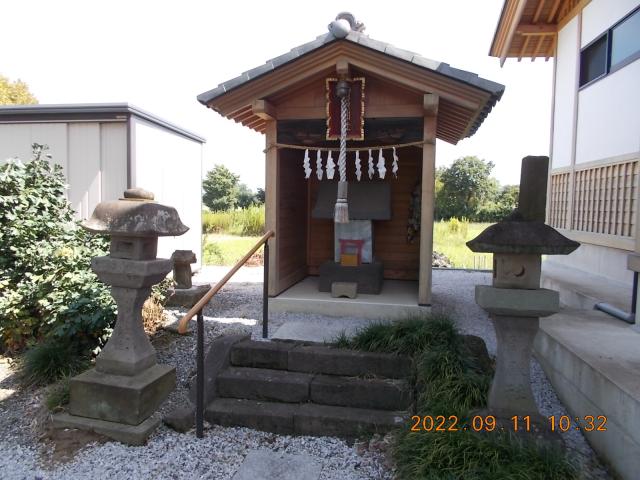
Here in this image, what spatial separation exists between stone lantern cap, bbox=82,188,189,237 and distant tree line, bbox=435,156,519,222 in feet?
98.5

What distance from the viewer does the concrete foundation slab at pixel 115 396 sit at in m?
3.61

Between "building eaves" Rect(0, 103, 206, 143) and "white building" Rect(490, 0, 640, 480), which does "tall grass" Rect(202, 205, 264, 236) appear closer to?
"building eaves" Rect(0, 103, 206, 143)

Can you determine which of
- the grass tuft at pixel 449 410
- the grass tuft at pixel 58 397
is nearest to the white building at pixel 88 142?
the grass tuft at pixel 58 397

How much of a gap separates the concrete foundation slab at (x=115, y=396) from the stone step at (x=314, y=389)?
63 centimetres

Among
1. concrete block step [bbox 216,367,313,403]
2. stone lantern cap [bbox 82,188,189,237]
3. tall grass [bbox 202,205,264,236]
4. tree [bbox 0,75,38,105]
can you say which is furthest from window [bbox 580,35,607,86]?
tree [bbox 0,75,38,105]

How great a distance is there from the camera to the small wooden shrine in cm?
520

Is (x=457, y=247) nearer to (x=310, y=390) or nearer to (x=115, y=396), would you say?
(x=310, y=390)

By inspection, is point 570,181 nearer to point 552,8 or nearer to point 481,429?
point 552,8

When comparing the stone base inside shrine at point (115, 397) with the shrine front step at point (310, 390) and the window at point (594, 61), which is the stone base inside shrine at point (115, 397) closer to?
the shrine front step at point (310, 390)

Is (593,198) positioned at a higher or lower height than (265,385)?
higher

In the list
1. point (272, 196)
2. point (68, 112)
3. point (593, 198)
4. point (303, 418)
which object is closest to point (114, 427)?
point (303, 418)

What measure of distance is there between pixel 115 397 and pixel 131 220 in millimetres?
1513

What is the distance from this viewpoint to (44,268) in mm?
5371

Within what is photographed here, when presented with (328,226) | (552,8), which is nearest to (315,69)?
(328,226)
